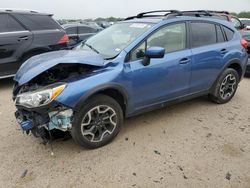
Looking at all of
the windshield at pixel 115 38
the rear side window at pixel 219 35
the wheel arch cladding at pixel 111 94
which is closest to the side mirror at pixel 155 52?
the windshield at pixel 115 38

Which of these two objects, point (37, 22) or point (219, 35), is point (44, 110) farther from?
point (37, 22)

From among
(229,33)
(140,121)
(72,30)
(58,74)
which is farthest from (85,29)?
(58,74)

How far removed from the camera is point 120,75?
3.39m

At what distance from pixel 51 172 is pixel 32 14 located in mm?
4823

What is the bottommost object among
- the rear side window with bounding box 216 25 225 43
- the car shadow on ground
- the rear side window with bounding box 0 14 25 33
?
the car shadow on ground

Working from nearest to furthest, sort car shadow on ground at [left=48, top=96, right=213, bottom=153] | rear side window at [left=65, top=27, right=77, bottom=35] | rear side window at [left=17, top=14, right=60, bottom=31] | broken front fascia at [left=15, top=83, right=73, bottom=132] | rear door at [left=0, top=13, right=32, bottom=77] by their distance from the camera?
broken front fascia at [left=15, top=83, right=73, bottom=132] → car shadow on ground at [left=48, top=96, right=213, bottom=153] → rear door at [left=0, top=13, right=32, bottom=77] → rear side window at [left=17, top=14, right=60, bottom=31] → rear side window at [left=65, top=27, right=77, bottom=35]

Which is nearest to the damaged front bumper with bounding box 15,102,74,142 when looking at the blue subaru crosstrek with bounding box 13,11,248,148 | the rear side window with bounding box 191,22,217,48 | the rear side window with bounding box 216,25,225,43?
the blue subaru crosstrek with bounding box 13,11,248,148

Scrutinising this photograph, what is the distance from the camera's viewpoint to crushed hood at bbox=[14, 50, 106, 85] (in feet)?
10.2

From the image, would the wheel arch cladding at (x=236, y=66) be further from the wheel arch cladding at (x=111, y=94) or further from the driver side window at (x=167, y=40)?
the wheel arch cladding at (x=111, y=94)

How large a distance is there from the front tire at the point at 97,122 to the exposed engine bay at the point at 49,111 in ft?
0.45

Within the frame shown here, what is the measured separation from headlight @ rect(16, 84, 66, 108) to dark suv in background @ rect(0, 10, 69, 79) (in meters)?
3.34

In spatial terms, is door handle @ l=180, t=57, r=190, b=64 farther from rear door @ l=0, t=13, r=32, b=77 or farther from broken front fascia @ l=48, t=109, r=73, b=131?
rear door @ l=0, t=13, r=32, b=77

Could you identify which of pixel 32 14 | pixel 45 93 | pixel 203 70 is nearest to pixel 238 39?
pixel 203 70

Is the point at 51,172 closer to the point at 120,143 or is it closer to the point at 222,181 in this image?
the point at 120,143
